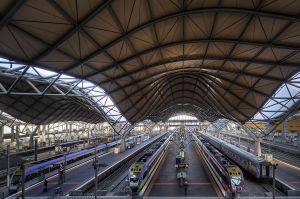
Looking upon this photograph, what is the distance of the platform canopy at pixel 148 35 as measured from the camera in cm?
1447

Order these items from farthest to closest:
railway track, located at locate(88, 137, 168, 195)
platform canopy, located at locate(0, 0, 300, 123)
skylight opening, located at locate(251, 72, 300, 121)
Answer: skylight opening, located at locate(251, 72, 300, 121), railway track, located at locate(88, 137, 168, 195), platform canopy, located at locate(0, 0, 300, 123)

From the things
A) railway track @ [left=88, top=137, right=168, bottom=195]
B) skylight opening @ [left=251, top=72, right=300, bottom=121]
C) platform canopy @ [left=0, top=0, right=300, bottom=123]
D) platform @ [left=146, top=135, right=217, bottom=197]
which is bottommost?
railway track @ [left=88, top=137, right=168, bottom=195]

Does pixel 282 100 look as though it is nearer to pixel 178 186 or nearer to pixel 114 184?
pixel 178 186

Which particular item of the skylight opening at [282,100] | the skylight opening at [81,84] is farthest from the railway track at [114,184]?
the skylight opening at [282,100]

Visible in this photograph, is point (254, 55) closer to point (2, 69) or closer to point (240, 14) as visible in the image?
point (240, 14)

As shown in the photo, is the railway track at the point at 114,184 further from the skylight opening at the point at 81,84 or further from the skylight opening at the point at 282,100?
the skylight opening at the point at 282,100

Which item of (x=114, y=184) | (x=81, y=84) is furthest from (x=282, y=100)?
(x=81, y=84)

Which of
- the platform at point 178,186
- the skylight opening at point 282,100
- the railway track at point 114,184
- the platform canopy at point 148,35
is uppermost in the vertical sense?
the platform canopy at point 148,35

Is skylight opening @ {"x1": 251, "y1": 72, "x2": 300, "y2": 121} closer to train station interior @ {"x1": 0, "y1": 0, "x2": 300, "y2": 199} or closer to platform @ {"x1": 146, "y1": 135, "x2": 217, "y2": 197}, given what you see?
train station interior @ {"x1": 0, "y1": 0, "x2": 300, "y2": 199}

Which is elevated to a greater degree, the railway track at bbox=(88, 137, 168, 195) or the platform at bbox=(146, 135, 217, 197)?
the platform at bbox=(146, 135, 217, 197)

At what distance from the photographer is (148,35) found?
1991 centimetres

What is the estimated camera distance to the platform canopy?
14469mm

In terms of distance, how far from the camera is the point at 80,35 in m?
17.1

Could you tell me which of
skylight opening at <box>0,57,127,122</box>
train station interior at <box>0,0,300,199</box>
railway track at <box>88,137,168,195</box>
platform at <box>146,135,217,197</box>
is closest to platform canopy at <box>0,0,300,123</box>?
train station interior at <box>0,0,300,199</box>
